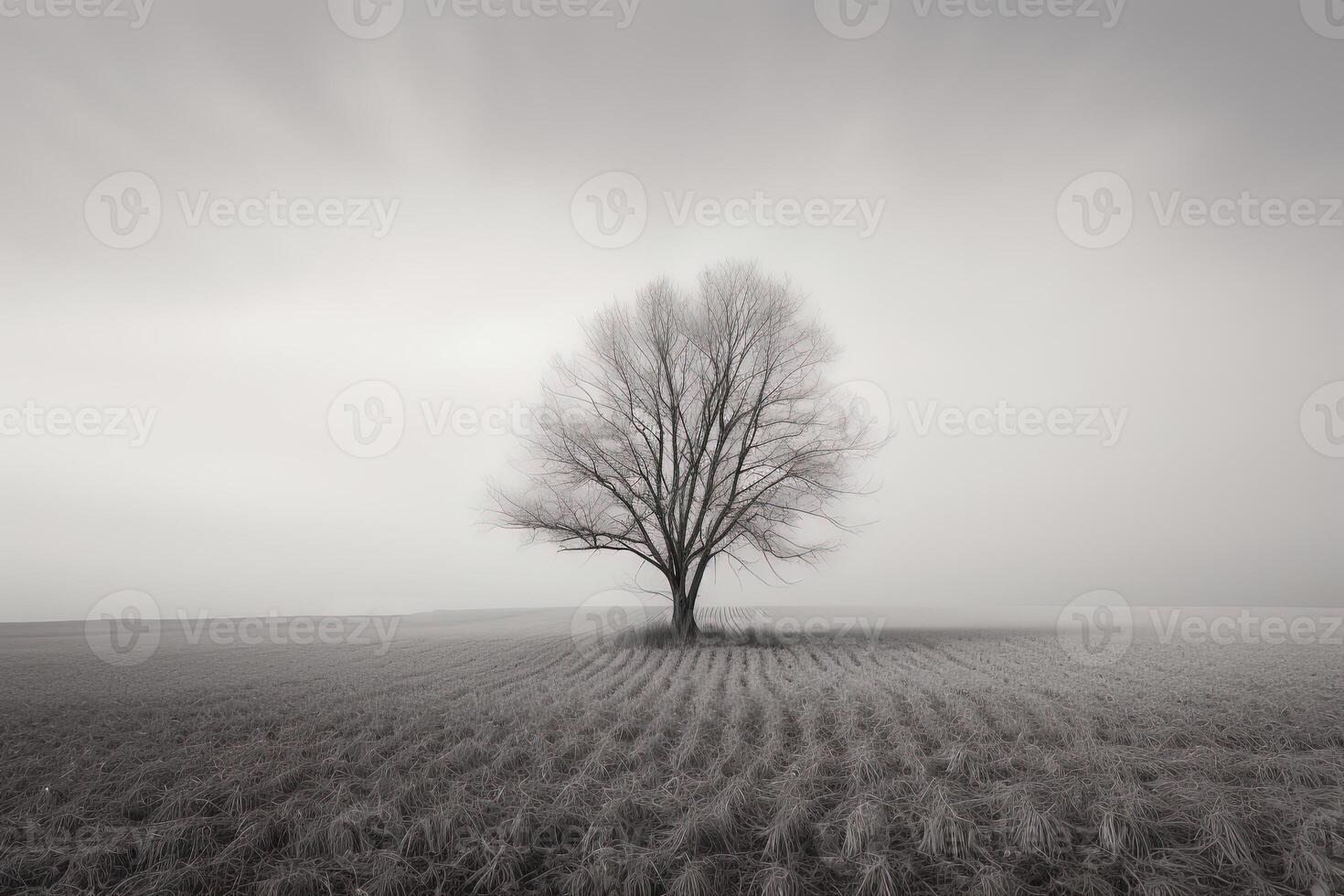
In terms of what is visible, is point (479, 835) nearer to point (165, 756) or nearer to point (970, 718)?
point (165, 756)

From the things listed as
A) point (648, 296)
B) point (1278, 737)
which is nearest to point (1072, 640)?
point (1278, 737)

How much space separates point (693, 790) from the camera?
533 cm

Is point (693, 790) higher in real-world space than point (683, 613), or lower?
lower

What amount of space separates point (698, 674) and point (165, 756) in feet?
29.0

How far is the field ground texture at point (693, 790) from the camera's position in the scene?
4.06m

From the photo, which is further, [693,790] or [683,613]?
[683,613]

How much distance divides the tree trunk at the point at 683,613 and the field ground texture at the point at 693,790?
31.8ft

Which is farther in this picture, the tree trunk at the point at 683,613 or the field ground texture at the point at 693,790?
the tree trunk at the point at 683,613

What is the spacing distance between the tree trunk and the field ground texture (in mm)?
9686

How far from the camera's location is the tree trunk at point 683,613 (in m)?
19.6

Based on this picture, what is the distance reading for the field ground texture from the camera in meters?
4.06

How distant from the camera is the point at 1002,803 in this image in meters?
4.77

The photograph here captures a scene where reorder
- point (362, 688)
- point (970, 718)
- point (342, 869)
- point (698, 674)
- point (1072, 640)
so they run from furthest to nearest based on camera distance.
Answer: point (1072, 640) < point (698, 674) < point (362, 688) < point (970, 718) < point (342, 869)

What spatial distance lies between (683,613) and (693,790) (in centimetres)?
1492
